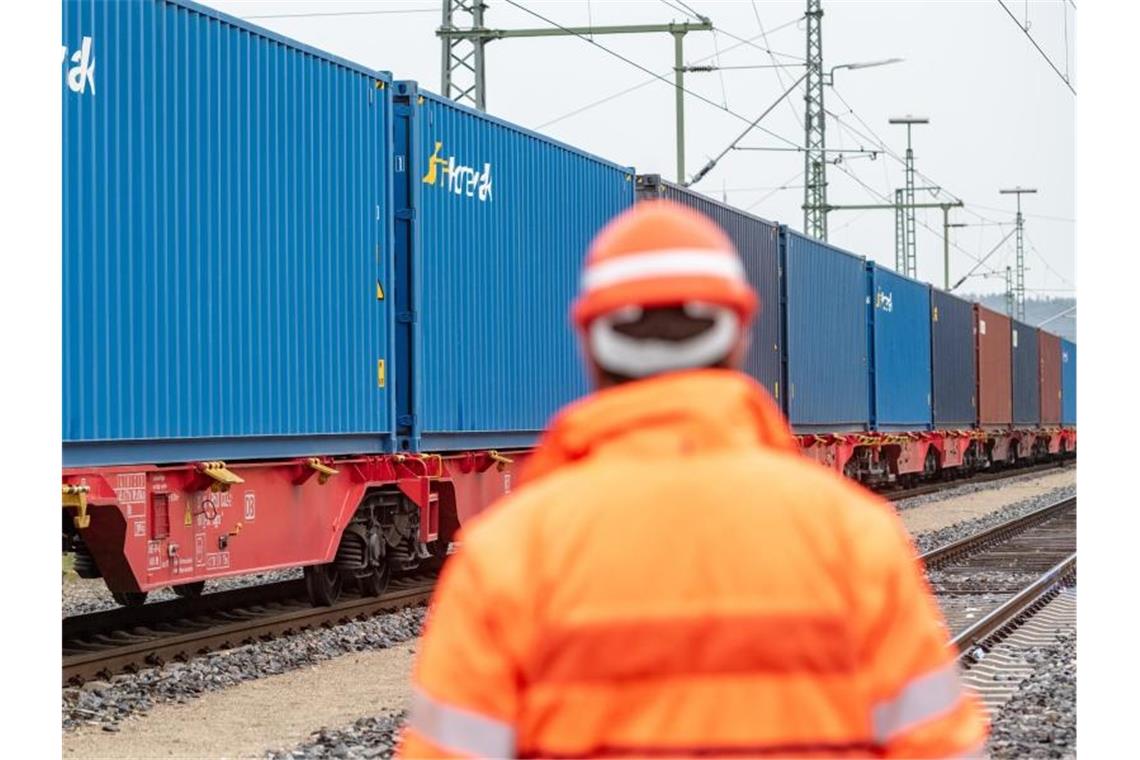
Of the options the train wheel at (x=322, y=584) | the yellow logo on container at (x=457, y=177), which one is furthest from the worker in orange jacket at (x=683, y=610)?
the yellow logo on container at (x=457, y=177)

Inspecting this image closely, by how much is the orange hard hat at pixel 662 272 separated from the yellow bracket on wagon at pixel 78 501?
726cm

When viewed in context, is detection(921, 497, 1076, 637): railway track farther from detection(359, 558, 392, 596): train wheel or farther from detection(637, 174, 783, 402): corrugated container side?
detection(359, 558, 392, 596): train wheel

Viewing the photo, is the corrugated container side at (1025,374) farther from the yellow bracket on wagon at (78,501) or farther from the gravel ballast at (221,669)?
the yellow bracket on wagon at (78,501)

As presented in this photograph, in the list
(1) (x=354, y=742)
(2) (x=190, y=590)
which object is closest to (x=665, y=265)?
(1) (x=354, y=742)

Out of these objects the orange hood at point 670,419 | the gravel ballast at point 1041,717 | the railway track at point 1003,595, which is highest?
the orange hood at point 670,419

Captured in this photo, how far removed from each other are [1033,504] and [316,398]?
18337 mm

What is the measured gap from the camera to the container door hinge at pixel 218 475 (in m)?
10.1

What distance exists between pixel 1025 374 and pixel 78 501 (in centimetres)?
3683

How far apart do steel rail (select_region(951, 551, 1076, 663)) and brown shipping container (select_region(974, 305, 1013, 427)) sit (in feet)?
68.4

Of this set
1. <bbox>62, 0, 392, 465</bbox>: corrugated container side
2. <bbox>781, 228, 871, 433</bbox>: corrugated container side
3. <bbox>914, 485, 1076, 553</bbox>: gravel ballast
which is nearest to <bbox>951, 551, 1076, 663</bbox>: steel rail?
<bbox>914, 485, 1076, 553</bbox>: gravel ballast

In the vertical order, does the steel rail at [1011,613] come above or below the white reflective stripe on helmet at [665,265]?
below

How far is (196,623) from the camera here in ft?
37.1

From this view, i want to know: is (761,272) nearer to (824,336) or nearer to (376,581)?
(824,336)
